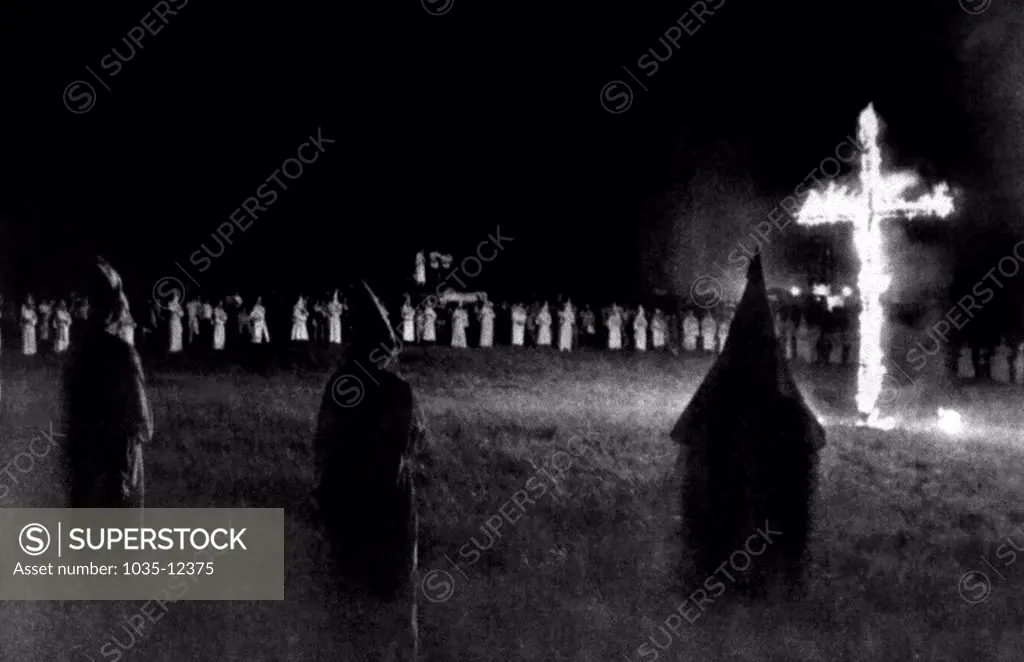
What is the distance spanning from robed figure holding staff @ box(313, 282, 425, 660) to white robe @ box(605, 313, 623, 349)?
5.96 meters

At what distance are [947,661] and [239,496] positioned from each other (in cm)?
Answer: 595

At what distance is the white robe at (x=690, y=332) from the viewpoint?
11110 millimetres

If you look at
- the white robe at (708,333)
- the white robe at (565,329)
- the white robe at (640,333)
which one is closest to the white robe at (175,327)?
the white robe at (565,329)

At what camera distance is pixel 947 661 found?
6.07 m

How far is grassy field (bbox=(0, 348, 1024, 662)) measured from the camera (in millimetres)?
6145

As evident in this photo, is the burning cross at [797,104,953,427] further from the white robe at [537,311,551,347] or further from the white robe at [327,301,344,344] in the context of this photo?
the white robe at [327,301,344,344]

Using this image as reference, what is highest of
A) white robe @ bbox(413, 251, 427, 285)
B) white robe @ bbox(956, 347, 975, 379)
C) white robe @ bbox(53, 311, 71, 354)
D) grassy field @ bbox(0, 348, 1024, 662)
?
white robe @ bbox(413, 251, 427, 285)

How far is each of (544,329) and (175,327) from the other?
4660 mm

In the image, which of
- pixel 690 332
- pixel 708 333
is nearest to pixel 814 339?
pixel 708 333

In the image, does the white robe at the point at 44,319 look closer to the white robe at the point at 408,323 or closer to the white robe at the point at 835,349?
the white robe at the point at 408,323

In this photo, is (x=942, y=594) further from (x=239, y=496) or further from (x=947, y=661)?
(x=239, y=496)

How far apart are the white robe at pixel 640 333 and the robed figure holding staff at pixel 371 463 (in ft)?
19.9

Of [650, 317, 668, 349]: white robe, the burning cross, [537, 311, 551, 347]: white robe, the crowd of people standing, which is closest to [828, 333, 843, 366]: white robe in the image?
the crowd of people standing

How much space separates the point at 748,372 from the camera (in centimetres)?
552
